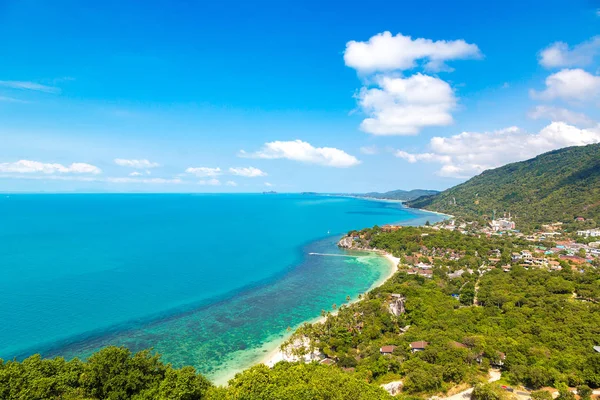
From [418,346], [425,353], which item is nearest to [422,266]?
[418,346]

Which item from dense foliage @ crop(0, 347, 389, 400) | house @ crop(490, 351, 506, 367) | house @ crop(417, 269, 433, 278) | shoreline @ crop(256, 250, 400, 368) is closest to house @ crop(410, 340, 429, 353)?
house @ crop(490, 351, 506, 367)

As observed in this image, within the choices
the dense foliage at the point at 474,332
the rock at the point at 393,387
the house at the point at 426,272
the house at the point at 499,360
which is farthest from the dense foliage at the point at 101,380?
the house at the point at 426,272

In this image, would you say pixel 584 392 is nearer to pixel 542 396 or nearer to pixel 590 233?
pixel 542 396

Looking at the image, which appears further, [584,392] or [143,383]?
[584,392]

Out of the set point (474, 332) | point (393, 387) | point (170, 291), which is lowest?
point (170, 291)

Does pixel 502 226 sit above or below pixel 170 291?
above

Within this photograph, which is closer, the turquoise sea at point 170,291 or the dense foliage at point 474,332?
the dense foliage at point 474,332

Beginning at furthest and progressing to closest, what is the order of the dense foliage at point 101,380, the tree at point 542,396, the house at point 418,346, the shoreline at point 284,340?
the shoreline at point 284,340 → the house at point 418,346 → the tree at point 542,396 → the dense foliage at point 101,380

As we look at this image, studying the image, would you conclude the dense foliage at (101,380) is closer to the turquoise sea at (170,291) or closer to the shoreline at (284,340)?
the turquoise sea at (170,291)
